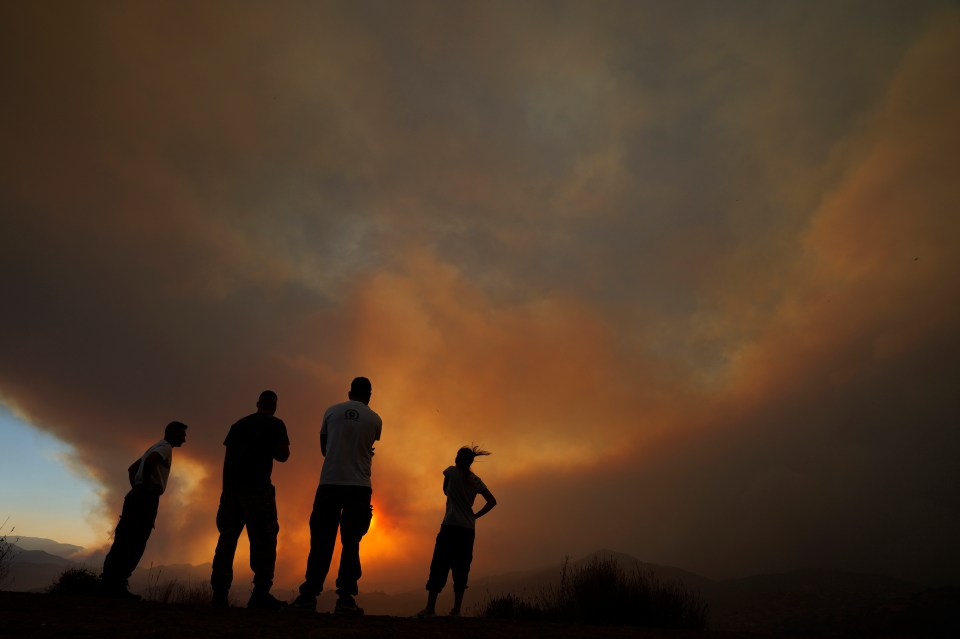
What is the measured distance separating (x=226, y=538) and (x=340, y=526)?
4.08 ft

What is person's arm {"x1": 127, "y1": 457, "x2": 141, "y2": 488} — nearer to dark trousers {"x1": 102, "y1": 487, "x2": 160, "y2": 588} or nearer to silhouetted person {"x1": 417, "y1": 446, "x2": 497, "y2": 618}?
dark trousers {"x1": 102, "y1": 487, "x2": 160, "y2": 588}

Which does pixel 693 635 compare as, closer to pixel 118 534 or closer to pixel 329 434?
pixel 329 434

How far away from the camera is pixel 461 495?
7891 millimetres

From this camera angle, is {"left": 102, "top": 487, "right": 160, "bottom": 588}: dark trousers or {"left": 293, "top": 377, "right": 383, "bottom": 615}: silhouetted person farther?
{"left": 102, "top": 487, "right": 160, "bottom": 588}: dark trousers

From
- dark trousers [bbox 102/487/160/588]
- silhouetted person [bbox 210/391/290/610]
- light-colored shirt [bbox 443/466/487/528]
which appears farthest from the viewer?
light-colored shirt [bbox 443/466/487/528]

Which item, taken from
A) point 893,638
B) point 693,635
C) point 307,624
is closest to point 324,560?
point 307,624

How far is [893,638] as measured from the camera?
701 cm

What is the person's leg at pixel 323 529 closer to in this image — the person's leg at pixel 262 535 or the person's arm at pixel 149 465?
the person's leg at pixel 262 535

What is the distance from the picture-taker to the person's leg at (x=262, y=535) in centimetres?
614

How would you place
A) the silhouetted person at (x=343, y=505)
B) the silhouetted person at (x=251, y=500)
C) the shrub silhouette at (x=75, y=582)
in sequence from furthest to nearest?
the shrub silhouette at (x=75, y=582) → the silhouetted person at (x=251, y=500) → the silhouetted person at (x=343, y=505)

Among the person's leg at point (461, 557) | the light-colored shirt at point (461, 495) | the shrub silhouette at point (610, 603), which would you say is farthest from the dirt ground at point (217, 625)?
the shrub silhouette at point (610, 603)

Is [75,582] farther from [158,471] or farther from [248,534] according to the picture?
[248,534]

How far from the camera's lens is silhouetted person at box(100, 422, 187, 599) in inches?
289

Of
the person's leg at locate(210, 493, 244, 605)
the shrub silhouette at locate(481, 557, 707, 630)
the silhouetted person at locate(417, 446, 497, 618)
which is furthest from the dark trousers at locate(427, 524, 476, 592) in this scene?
the person's leg at locate(210, 493, 244, 605)
